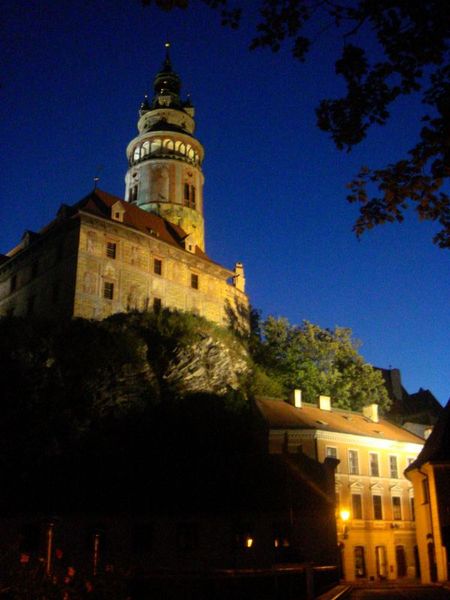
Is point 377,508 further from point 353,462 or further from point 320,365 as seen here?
point 320,365

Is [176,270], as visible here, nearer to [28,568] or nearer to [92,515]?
[92,515]

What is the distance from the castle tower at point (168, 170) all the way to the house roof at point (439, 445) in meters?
29.3

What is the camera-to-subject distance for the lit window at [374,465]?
3747 centimetres

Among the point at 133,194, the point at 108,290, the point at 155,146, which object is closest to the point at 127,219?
the point at 108,290

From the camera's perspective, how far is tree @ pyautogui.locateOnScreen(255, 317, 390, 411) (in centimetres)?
4628

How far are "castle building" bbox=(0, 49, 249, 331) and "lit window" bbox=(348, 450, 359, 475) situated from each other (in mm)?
15649

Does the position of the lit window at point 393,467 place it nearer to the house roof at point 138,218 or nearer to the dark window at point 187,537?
the dark window at point 187,537

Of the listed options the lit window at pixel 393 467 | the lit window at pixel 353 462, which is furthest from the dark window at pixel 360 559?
the lit window at pixel 393 467

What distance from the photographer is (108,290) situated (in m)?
41.3

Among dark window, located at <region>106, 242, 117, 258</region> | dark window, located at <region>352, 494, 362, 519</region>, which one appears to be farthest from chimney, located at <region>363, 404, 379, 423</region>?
dark window, located at <region>106, 242, 117, 258</region>

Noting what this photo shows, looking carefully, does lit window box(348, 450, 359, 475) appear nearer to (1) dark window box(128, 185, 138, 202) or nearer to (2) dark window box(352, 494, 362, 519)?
(2) dark window box(352, 494, 362, 519)

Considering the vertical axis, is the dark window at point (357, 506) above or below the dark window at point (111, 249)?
below

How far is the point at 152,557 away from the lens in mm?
23328

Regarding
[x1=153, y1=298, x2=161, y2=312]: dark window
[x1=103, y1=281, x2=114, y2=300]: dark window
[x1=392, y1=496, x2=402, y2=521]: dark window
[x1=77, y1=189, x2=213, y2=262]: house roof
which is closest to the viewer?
[x1=392, y1=496, x2=402, y2=521]: dark window
